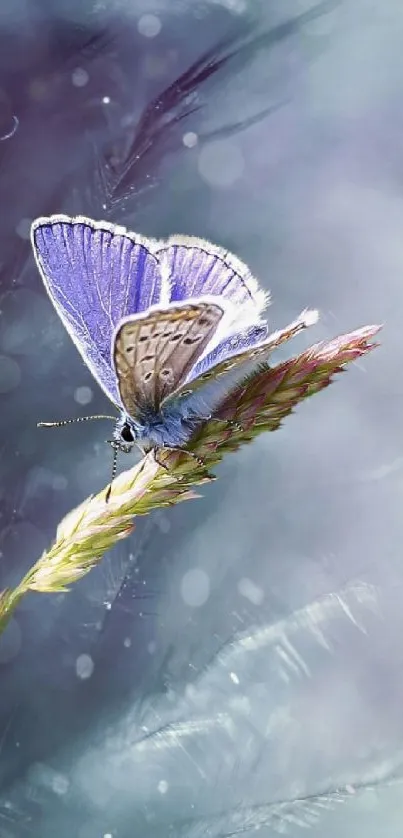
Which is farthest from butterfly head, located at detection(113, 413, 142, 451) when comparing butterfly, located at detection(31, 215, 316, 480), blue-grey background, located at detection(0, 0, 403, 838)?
blue-grey background, located at detection(0, 0, 403, 838)

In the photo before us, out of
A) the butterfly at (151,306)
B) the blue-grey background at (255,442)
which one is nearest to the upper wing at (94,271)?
the butterfly at (151,306)

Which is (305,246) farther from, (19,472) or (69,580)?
(69,580)

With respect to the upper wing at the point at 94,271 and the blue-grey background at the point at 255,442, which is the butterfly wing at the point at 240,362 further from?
the blue-grey background at the point at 255,442

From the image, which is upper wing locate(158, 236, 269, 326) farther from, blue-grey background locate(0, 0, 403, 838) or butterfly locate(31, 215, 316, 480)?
blue-grey background locate(0, 0, 403, 838)

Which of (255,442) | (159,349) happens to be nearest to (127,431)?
(159,349)

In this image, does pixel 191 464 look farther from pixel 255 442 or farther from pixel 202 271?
pixel 255 442

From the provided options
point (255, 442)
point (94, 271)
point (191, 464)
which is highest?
point (94, 271)
